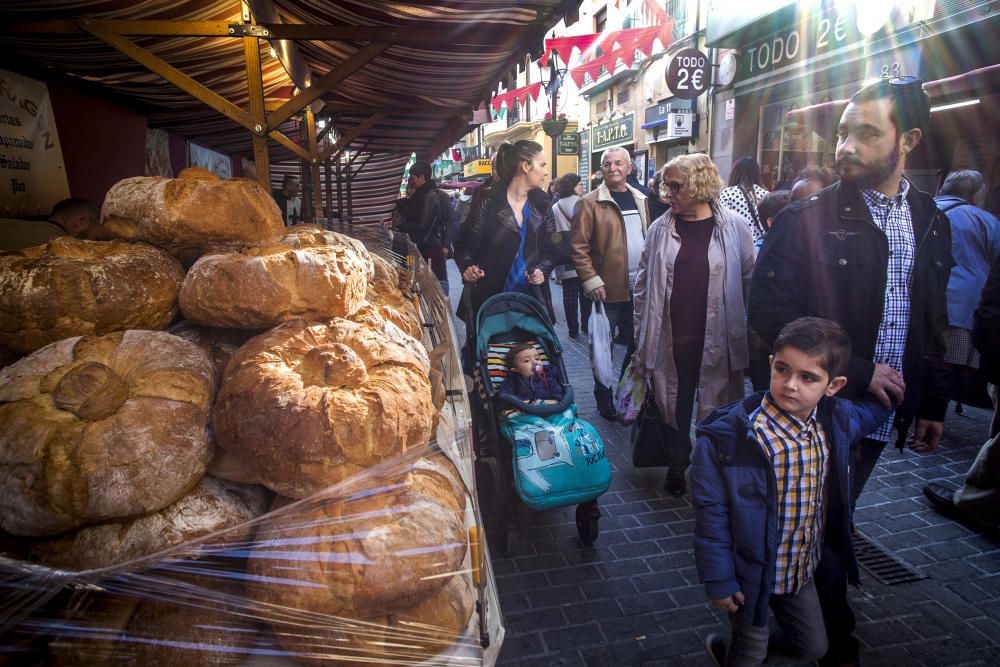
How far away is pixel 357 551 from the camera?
50.4 inches

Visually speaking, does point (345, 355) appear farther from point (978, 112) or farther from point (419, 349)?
point (978, 112)

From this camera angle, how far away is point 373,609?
4.28 ft

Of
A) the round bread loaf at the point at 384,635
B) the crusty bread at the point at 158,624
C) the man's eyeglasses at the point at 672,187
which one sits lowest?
the round bread loaf at the point at 384,635

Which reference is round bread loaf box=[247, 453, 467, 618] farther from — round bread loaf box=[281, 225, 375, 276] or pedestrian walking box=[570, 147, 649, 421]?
pedestrian walking box=[570, 147, 649, 421]

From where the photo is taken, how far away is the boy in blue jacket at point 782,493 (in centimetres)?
223

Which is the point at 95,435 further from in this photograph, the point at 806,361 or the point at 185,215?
the point at 806,361

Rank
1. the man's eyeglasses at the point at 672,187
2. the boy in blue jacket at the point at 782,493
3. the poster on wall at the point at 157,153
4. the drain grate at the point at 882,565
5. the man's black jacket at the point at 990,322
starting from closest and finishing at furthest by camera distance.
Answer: the boy in blue jacket at the point at 782,493, the man's black jacket at the point at 990,322, the drain grate at the point at 882,565, the man's eyeglasses at the point at 672,187, the poster on wall at the point at 157,153

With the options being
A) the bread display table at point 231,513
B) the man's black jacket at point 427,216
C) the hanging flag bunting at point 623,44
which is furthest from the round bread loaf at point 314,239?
the hanging flag bunting at point 623,44

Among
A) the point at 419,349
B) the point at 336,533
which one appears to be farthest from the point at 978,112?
the point at 336,533

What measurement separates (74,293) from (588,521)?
114 inches

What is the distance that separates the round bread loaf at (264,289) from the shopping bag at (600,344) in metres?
3.75

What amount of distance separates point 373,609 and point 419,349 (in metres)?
0.88

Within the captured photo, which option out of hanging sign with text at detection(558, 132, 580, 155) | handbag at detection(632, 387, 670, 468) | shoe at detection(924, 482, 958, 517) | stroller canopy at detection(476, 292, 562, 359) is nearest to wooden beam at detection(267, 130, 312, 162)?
stroller canopy at detection(476, 292, 562, 359)

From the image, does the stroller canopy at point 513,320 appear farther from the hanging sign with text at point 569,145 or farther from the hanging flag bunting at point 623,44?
the hanging sign with text at point 569,145
